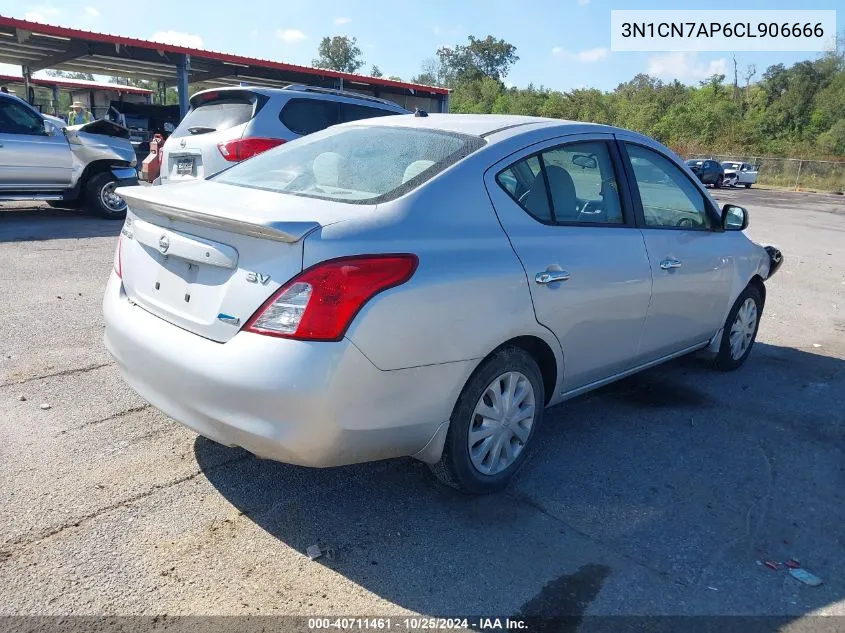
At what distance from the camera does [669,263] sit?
407cm

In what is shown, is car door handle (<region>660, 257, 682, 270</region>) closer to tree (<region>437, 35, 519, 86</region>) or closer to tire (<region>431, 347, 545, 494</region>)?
tire (<region>431, 347, 545, 494</region>)

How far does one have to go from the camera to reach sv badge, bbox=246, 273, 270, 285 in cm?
257

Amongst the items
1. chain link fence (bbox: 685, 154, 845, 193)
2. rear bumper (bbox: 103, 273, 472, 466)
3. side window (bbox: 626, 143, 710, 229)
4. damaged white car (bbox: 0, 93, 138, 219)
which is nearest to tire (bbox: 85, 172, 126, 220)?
damaged white car (bbox: 0, 93, 138, 219)

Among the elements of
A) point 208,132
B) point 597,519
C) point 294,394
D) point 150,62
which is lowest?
point 597,519

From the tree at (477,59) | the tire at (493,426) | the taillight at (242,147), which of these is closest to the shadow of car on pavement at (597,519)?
the tire at (493,426)

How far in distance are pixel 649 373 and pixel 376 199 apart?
10.2 feet

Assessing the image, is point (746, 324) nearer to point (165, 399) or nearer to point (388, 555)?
point (388, 555)

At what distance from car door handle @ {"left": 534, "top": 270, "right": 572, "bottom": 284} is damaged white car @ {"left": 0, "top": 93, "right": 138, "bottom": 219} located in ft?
25.9

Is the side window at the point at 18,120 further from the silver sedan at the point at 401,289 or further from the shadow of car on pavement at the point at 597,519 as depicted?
the shadow of car on pavement at the point at 597,519

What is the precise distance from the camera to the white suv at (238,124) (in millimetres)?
8320

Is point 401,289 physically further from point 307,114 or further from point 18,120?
point 18,120

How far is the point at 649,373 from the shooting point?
5.22m

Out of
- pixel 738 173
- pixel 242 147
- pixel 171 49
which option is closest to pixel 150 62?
pixel 171 49

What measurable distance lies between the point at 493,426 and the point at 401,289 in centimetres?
91
